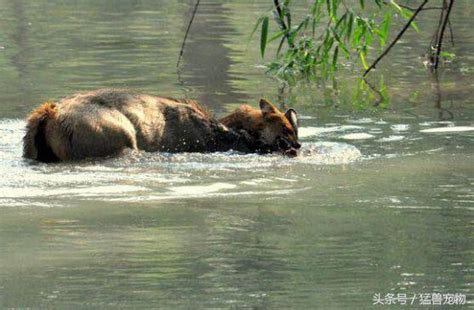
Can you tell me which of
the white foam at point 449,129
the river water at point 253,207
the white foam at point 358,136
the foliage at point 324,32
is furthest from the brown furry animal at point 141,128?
the white foam at point 449,129

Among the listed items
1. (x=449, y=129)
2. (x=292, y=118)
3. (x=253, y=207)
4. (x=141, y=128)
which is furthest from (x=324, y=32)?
(x=253, y=207)

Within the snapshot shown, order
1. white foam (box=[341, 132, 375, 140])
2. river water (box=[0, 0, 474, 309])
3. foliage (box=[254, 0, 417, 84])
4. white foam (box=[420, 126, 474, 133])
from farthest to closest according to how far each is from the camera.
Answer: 1. white foam (box=[420, 126, 474, 133])
2. white foam (box=[341, 132, 375, 140])
3. foliage (box=[254, 0, 417, 84])
4. river water (box=[0, 0, 474, 309])

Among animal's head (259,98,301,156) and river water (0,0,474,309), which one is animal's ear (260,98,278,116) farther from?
river water (0,0,474,309)

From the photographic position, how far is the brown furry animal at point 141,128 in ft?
38.5

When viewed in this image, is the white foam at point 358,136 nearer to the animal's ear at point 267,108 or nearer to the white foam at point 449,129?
the white foam at point 449,129

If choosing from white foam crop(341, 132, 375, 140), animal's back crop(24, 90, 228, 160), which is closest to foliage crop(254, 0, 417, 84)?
white foam crop(341, 132, 375, 140)

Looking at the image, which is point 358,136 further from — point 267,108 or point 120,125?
point 120,125

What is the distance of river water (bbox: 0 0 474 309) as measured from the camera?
24.7ft

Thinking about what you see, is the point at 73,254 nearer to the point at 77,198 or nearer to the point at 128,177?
the point at 77,198

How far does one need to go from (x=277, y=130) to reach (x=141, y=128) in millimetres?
1442

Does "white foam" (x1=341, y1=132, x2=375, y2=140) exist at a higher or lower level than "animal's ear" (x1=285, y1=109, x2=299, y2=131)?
lower

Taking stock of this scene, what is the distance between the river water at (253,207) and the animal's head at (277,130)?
210 mm

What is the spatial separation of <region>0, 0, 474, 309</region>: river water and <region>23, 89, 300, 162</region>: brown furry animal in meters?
0.18

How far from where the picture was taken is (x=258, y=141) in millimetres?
13070
